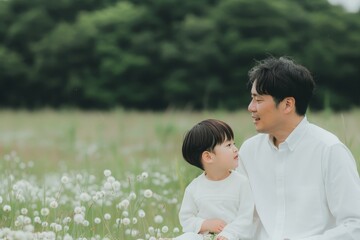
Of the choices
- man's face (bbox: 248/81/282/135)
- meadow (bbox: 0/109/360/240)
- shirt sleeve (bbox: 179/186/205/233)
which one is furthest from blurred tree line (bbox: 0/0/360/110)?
man's face (bbox: 248/81/282/135)

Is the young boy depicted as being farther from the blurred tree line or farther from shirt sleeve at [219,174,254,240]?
the blurred tree line

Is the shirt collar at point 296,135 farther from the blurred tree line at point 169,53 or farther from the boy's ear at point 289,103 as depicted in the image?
the blurred tree line at point 169,53

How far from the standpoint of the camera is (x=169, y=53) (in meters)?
40.7

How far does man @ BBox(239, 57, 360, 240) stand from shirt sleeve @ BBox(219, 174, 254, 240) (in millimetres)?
64

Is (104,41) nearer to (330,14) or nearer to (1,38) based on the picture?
(1,38)

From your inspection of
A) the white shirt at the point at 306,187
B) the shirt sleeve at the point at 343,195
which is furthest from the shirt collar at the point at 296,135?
the shirt sleeve at the point at 343,195

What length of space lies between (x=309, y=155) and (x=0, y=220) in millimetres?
2177

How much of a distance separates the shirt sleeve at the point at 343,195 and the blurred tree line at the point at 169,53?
116 feet

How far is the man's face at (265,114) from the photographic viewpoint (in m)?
3.85

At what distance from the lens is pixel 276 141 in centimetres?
404

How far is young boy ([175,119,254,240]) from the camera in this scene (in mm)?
3975

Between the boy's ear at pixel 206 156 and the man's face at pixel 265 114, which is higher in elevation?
the man's face at pixel 265 114

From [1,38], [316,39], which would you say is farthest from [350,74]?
[1,38]

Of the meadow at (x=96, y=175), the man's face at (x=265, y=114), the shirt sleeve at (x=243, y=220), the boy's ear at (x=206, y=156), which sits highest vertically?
the man's face at (x=265, y=114)
